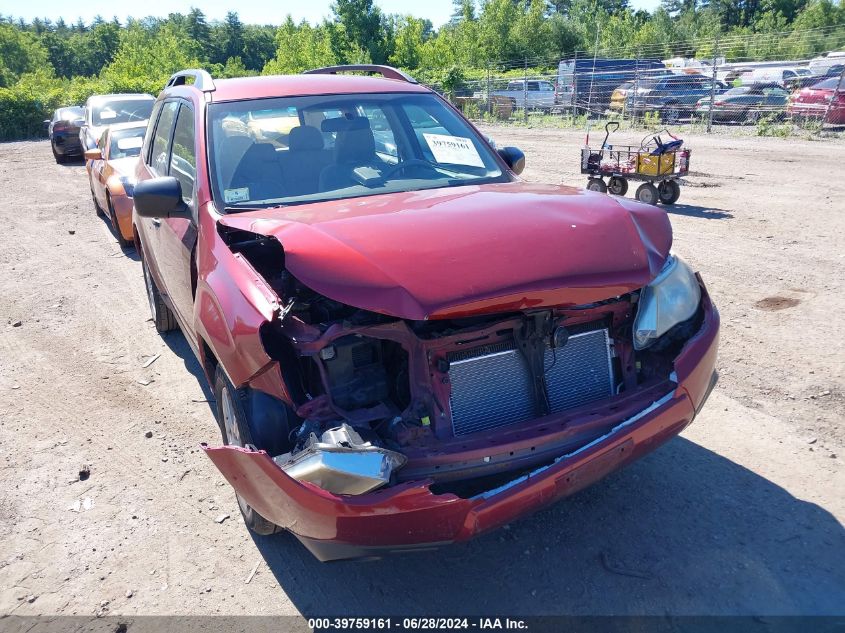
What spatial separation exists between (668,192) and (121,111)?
984 cm

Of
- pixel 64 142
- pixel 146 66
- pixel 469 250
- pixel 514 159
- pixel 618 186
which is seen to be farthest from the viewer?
pixel 146 66

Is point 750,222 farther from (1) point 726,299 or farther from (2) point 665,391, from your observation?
(2) point 665,391

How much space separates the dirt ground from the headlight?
0.92 m

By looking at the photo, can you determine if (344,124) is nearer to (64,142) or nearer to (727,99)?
(64,142)

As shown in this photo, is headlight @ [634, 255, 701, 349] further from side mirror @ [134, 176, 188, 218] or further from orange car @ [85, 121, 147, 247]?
orange car @ [85, 121, 147, 247]

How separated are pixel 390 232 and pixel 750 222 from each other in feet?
24.3

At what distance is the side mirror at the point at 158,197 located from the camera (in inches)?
137

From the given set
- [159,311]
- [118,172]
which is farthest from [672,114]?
[159,311]

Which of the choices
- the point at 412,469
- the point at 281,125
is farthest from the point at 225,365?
the point at 281,125

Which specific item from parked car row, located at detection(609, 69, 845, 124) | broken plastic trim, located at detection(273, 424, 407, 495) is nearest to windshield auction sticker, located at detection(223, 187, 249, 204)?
broken plastic trim, located at detection(273, 424, 407, 495)

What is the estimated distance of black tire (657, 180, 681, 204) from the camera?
10.1 metres

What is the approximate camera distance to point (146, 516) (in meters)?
3.40

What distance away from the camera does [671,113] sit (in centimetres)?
2264

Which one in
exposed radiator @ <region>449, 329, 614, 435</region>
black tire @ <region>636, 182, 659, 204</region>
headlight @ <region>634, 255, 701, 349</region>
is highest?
headlight @ <region>634, 255, 701, 349</region>
